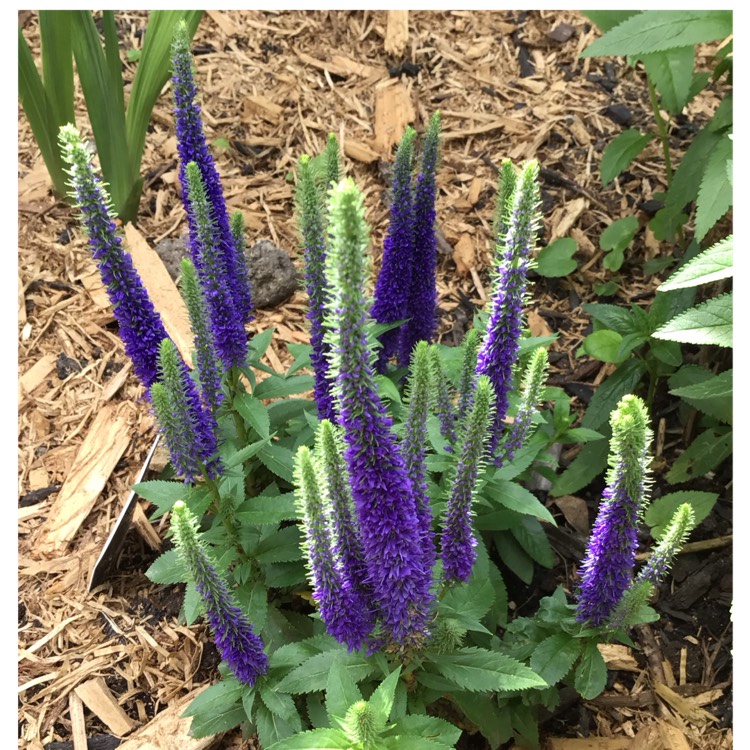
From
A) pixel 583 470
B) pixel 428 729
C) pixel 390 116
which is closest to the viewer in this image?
pixel 428 729

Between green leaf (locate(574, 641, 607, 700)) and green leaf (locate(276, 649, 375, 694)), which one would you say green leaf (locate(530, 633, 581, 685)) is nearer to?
green leaf (locate(574, 641, 607, 700))

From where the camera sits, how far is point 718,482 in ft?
17.6

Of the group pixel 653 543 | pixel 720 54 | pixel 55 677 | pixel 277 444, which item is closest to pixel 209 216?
pixel 277 444

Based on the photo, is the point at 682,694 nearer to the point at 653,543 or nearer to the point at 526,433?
the point at 653,543

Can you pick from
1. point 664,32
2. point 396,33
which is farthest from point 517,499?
point 396,33

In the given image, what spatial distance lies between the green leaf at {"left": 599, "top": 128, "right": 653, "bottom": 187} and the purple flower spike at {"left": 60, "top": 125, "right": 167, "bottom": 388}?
372cm

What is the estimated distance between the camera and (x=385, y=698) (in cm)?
301

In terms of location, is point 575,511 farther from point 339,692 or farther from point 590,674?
point 339,692

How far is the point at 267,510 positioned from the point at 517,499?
3.81ft

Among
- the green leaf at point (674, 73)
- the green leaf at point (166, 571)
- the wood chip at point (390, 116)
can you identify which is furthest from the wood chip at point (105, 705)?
the green leaf at point (674, 73)

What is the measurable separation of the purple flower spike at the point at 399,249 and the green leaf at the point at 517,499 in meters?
0.95

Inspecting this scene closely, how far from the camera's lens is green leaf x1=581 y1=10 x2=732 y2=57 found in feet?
15.2

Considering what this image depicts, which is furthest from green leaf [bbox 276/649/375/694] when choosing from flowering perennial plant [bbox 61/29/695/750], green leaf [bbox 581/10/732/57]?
green leaf [bbox 581/10/732/57]

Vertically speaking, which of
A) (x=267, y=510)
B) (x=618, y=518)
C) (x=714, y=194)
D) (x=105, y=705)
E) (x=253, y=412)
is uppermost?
(x=714, y=194)
